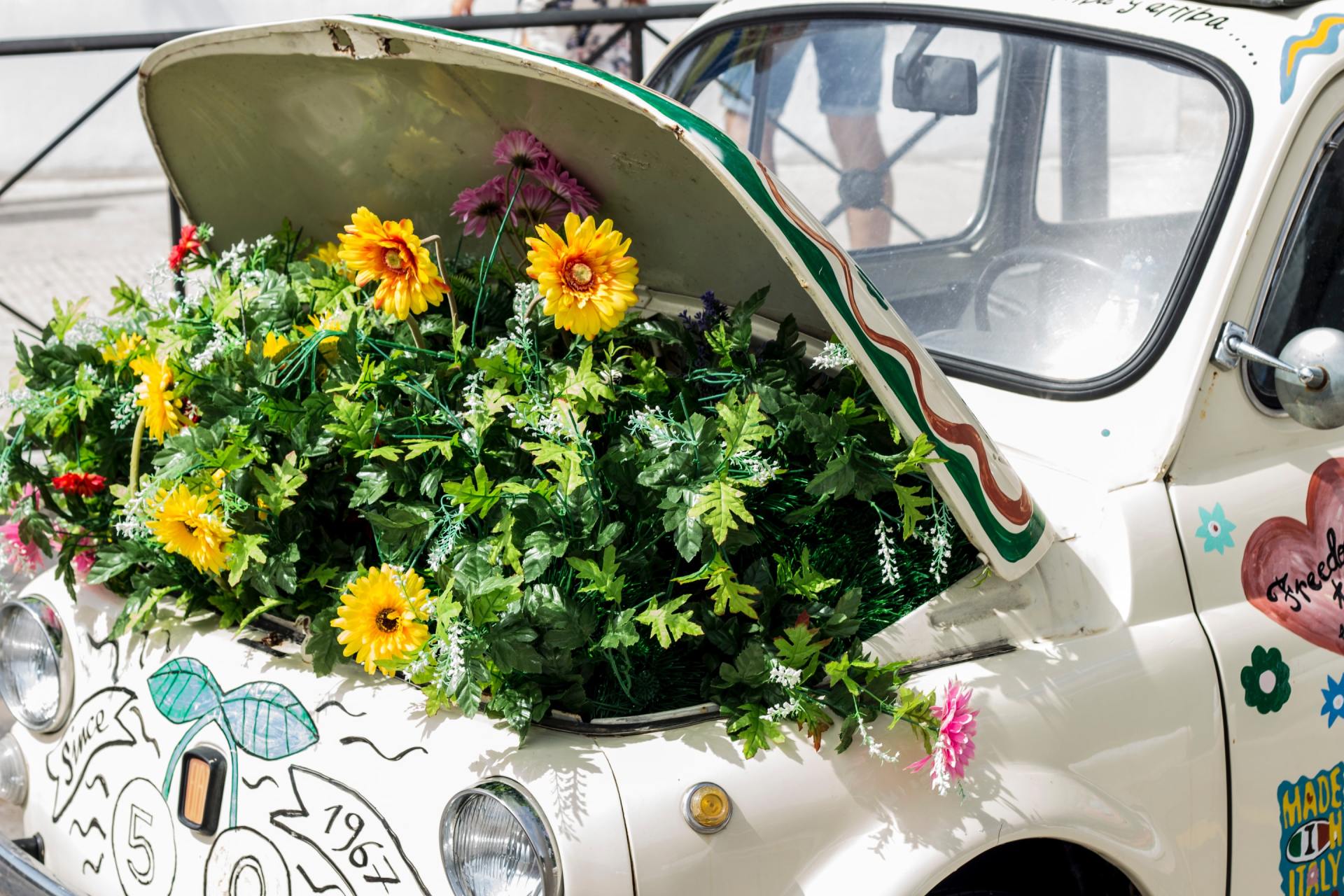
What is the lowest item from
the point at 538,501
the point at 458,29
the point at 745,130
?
the point at 538,501

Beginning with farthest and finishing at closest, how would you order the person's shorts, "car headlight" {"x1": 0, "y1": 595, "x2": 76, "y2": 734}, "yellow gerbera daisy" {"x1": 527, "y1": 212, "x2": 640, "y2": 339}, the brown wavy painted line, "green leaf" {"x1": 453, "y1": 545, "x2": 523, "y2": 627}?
the person's shorts < "car headlight" {"x1": 0, "y1": 595, "x2": 76, "y2": 734} < "yellow gerbera daisy" {"x1": 527, "y1": 212, "x2": 640, "y2": 339} < "green leaf" {"x1": 453, "y1": 545, "x2": 523, "y2": 627} < the brown wavy painted line

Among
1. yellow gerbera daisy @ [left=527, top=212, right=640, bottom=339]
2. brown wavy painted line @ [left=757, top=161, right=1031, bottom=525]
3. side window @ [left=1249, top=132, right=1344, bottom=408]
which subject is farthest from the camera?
side window @ [left=1249, top=132, right=1344, bottom=408]

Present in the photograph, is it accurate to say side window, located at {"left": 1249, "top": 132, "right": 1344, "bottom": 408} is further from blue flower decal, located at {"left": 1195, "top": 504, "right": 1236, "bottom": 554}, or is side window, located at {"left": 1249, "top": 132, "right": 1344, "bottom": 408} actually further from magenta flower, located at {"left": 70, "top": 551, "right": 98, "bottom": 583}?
magenta flower, located at {"left": 70, "top": 551, "right": 98, "bottom": 583}

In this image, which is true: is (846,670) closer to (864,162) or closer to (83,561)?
(83,561)

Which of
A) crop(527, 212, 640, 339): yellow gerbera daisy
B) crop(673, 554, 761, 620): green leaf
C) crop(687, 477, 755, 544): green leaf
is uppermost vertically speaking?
crop(527, 212, 640, 339): yellow gerbera daisy

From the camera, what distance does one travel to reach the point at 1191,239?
7.34 feet

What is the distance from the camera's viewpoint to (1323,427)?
2102 millimetres

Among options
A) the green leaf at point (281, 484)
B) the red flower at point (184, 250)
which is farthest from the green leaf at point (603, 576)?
the red flower at point (184, 250)

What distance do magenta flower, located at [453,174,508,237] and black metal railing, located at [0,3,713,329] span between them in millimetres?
2536

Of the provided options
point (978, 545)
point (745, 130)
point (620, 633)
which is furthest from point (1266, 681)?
point (745, 130)

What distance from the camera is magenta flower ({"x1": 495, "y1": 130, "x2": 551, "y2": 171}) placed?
217 cm

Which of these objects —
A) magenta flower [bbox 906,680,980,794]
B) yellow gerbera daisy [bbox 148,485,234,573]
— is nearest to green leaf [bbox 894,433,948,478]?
magenta flower [bbox 906,680,980,794]

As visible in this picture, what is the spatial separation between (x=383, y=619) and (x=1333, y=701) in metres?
1.49

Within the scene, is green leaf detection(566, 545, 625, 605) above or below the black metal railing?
below
